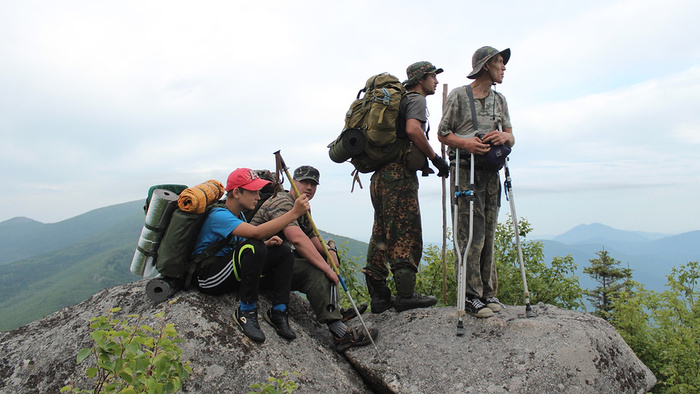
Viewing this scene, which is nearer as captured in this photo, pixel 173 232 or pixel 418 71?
pixel 173 232

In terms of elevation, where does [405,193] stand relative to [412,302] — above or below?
above

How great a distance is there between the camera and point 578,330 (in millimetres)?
5285

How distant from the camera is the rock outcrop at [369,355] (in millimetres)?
4695

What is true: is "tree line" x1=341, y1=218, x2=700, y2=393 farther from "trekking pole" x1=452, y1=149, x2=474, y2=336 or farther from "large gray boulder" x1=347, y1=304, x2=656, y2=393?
"large gray boulder" x1=347, y1=304, x2=656, y2=393

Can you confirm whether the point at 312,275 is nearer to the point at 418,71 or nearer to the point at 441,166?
the point at 441,166

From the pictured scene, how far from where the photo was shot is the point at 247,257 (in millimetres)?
5117

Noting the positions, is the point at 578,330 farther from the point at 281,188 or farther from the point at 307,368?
the point at 281,188

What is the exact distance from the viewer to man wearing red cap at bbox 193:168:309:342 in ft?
16.7

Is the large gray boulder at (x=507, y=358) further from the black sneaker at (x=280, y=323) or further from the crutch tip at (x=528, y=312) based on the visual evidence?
the black sneaker at (x=280, y=323)

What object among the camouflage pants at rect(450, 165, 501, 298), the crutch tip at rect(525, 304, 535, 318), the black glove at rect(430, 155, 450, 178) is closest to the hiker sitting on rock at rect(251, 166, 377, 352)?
the camouflage pants at rect(450, 165, 501, 298)

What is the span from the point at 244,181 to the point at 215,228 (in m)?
0.69

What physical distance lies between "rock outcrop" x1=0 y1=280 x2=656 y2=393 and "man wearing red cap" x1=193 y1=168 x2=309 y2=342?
185 mm

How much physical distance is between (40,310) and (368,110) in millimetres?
189347

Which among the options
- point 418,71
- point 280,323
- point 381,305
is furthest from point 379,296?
point 418,71
